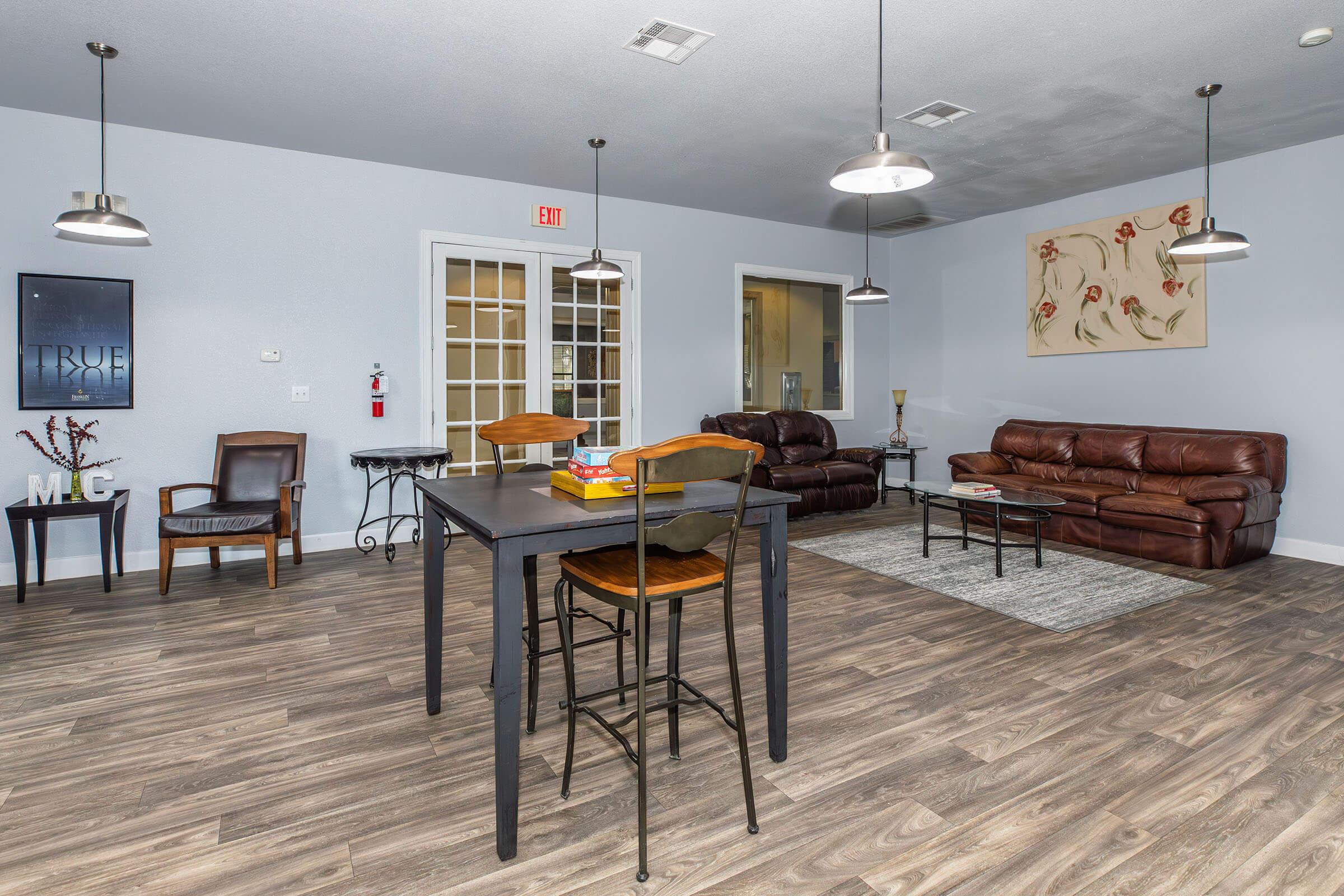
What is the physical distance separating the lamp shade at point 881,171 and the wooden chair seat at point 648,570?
139 centimetres

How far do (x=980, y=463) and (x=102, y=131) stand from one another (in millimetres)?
6881

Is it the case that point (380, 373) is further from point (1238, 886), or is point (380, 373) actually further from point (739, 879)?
point (1238, 886)

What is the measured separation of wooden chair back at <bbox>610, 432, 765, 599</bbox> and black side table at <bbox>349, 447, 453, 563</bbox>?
331cm

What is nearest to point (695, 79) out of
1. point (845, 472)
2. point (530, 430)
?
point (530, 430)

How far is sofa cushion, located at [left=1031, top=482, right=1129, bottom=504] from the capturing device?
529 centimetres

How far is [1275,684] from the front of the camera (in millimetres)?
2822

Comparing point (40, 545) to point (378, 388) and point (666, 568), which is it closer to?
point (378, 388)

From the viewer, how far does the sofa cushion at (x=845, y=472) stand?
22.2 feet

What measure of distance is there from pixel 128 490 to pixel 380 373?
176cm

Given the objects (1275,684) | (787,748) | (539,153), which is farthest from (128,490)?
(1275,684)

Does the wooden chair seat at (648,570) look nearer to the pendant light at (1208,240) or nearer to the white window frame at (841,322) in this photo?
the pendant light at (1208,240)

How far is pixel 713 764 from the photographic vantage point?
2.26 m

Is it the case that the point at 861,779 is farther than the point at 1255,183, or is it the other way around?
the point at 1255,183

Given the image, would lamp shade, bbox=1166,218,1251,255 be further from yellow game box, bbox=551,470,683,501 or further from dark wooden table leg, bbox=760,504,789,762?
yellow game box, bbox=551,470,683,501
